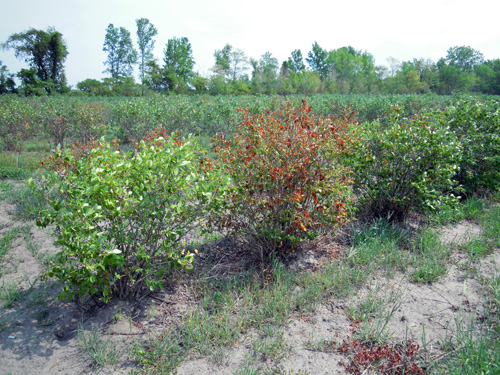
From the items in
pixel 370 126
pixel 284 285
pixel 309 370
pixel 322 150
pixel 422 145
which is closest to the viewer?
pixel 309 370

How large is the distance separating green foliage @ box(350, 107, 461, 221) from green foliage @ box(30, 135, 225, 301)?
2476 millimetres

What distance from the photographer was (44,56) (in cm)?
3734

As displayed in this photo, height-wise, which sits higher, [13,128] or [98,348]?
[13,128]

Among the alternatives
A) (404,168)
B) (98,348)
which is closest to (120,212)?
(98,348)

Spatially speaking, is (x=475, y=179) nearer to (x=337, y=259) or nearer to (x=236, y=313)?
(x=337, y=259)

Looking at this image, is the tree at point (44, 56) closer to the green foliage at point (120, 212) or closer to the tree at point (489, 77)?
the green foliage at point (120, 212)

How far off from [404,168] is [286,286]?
99.9 inches

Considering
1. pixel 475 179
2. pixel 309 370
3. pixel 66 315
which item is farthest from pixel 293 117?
pixel 475 179

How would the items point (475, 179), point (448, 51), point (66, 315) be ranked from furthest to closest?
1. point (448, 51)
2. point (475, 179)
3. point (66, 315)

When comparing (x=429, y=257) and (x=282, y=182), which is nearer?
(x=282, y=182)

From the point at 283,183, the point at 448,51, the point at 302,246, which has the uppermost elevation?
the point at 448,51

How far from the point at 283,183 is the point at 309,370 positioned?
1666mm

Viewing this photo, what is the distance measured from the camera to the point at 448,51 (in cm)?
8525

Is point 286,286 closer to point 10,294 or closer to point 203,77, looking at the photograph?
point 10,294
